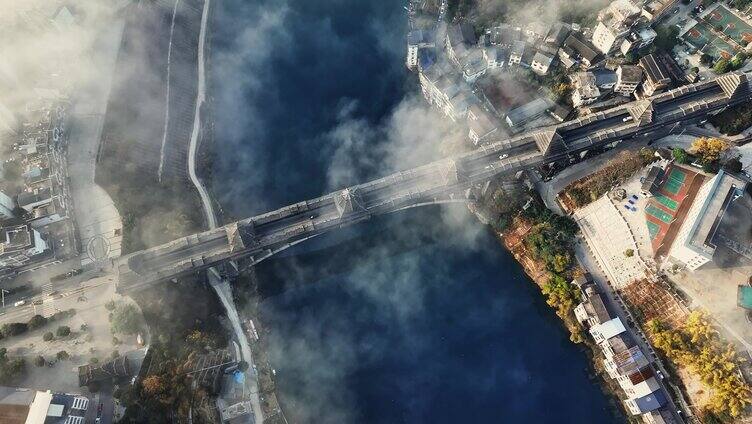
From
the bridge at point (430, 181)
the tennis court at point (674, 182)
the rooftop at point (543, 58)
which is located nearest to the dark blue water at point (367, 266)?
the bridge at point (430, 181)

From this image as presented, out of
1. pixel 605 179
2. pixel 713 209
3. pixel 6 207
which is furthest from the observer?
pixel 605 179

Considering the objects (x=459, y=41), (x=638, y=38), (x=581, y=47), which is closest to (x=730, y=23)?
(x=638, y=38)

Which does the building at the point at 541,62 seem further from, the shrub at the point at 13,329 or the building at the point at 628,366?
the shrub at the point at 13,329

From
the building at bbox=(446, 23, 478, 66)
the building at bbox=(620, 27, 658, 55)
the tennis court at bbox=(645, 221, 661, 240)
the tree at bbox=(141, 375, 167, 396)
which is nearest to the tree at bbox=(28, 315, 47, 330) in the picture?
the tree at bbox=(141, 375, 167, 396)

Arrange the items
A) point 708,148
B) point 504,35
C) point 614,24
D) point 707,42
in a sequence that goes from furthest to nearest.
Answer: point 504,35
point 707,42
point 614,24
point 708,148

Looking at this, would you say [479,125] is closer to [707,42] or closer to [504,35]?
[504,35]

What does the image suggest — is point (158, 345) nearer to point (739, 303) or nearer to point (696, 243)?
point (696, 243)

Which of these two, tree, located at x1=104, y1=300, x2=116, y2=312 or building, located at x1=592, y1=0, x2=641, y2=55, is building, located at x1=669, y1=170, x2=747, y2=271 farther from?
tree, located at x1=104, y1=300, x2=116, y2=312
